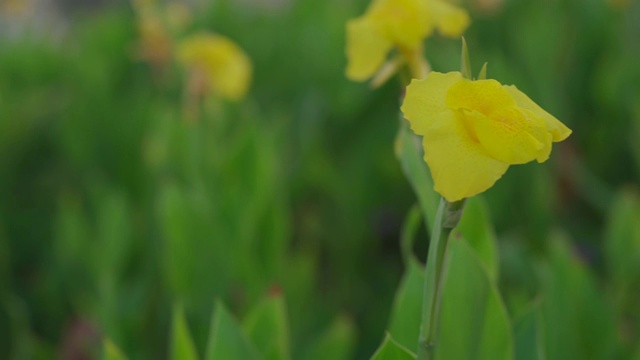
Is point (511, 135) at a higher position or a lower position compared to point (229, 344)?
higher

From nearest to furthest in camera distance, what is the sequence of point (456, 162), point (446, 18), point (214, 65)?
point (456, 162) < point (446, 18) < point (214, 65)

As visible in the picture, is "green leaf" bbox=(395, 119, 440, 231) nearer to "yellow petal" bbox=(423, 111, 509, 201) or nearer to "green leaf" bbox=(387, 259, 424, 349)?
"green leaf" bbox=(387, 259, 424, 349)

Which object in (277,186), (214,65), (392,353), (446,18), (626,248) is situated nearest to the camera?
(392,353)

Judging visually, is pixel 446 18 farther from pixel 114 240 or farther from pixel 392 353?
pixel 114 240

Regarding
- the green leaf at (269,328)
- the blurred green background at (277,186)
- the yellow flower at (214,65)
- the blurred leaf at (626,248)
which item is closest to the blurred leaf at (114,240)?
the blurred green background at (277,186)

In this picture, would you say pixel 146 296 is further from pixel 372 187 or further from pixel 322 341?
pixel 372 187

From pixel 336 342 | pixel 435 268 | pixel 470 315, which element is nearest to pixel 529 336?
pixel 470 315
